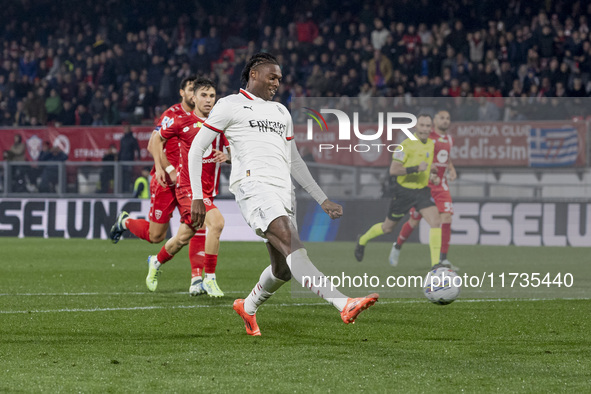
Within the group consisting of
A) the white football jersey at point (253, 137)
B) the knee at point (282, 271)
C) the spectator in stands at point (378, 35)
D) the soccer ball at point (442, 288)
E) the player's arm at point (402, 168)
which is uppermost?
the spectator in stands at point (378, 35)

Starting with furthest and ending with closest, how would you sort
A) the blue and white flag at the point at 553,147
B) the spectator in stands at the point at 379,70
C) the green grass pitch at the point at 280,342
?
the spectator in stands at the point at 379,70 < the blue and white flag at the point at 553,147 < the green grass pitch at the point at 280,342

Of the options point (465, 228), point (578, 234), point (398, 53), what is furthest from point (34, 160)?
point (578, 234)

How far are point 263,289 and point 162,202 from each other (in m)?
3.38

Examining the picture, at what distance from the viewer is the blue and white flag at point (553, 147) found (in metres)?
13.4

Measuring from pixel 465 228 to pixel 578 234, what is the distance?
1.68 meters

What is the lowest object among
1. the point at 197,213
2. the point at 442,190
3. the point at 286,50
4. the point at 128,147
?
the point at 128,147

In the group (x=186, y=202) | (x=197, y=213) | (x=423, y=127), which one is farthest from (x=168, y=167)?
(x=197, y=213)

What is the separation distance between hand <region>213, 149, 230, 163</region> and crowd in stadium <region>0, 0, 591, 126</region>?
37.6 ft

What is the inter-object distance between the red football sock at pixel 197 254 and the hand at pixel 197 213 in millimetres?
3174

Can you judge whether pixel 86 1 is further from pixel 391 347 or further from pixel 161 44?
pixel 391 347

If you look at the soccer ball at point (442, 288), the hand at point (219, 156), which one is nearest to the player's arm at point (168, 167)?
the hand at point (219, 156)

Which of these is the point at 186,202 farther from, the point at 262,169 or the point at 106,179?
the point at 106,179

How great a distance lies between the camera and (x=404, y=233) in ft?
37.4

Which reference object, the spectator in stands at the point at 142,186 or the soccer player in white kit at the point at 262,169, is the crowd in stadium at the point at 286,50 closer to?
Result: the spectator in stands at the point at 142,186
